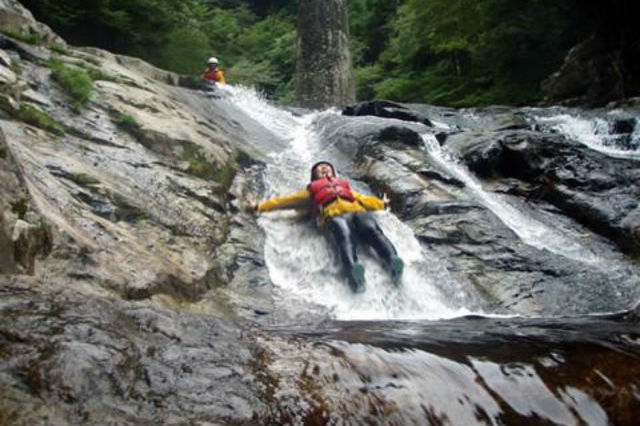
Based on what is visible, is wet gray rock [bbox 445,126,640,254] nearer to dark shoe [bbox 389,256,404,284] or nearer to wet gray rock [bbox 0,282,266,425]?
dark shoe [bbox 389,256,404,284]

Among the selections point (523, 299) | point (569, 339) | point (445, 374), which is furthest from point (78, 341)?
point (523, 299)

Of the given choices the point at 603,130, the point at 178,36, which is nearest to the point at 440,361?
the point at 603,130

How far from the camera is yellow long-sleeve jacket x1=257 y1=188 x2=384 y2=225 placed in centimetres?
663

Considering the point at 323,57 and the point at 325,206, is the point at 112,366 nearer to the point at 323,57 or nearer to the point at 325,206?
the point at 325,206

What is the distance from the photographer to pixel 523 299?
5875 mm

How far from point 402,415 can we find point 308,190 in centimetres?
499

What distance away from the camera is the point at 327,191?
6797 mm

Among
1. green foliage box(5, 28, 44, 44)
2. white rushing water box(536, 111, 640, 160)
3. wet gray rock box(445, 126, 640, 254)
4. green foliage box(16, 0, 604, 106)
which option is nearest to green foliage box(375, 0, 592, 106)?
green foliage box(16, 0, 604, 106)

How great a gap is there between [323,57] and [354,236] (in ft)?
26.2

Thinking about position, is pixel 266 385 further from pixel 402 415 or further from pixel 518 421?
pixel 518 421

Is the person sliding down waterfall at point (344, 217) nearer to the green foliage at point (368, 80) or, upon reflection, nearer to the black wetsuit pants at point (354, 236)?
the black wetsuit pants at point (354, 236)

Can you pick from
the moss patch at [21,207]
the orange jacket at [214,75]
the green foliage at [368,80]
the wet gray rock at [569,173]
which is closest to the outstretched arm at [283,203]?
the wet gray rock at [569,173]

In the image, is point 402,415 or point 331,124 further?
point 331,124

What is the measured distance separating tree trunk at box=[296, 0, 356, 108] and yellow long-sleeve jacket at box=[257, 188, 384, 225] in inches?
260
